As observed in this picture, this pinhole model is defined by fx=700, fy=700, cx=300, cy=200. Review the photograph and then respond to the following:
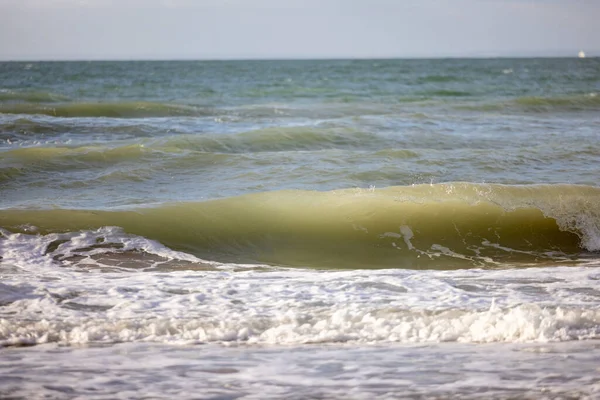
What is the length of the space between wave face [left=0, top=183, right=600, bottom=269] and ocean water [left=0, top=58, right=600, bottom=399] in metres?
0.03

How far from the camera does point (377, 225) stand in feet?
25.3

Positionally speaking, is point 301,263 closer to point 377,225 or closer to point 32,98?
point 377,225

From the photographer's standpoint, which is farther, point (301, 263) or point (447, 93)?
point (447, 93)

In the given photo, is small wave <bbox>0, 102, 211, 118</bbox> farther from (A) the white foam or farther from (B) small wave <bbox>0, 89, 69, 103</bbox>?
(A) the white foam

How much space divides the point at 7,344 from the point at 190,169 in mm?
6359

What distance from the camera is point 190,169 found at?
34.2ft

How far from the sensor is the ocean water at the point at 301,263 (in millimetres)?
3770

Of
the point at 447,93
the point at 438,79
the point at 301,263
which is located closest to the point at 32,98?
the point at 447,93

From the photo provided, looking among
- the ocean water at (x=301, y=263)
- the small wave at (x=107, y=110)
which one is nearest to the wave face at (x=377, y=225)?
the ocean water at (x=301, y=263)

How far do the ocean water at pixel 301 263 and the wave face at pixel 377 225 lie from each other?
1.2 inches

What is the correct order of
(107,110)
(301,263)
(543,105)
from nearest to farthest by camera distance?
(301,263), (107,110), (543,105)

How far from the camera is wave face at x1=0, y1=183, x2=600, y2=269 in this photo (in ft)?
22.6

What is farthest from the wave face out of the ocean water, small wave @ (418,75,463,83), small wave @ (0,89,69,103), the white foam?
small wave @ (418,75,463,83)

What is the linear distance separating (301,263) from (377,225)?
146 centimetres
